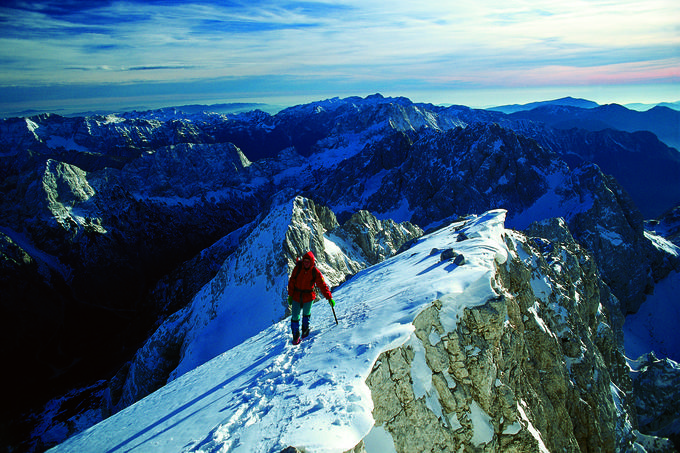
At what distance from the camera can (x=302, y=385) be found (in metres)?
8.94

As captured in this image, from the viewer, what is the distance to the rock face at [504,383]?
920cm

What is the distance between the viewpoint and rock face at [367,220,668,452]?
30.2 feet

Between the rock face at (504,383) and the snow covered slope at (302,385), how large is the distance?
65cm

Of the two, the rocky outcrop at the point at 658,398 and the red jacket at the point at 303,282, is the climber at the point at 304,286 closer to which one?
the red jacket at the point at 303,282

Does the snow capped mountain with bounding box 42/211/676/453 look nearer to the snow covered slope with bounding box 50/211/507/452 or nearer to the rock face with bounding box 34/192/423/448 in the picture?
the snow covered slope with bounding box 50/211/507/452

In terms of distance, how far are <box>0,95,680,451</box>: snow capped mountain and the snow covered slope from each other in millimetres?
134

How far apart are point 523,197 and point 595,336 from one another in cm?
8403

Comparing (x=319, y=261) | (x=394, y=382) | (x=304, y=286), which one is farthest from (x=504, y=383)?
(x=319, y=261)

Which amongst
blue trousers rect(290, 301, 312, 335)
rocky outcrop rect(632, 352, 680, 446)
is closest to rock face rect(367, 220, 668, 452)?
blue trousers rect(290, 301, 312, 335)

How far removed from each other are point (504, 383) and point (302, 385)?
6.49m

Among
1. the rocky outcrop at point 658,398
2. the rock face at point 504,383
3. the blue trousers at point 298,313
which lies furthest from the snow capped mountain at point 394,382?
the rocky outcrop at point 658,398

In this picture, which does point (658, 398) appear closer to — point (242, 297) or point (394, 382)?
point (394, 382)

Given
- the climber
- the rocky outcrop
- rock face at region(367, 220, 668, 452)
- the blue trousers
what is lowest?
the rocky outcrop

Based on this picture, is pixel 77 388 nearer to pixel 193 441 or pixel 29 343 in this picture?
pixel 29 343
